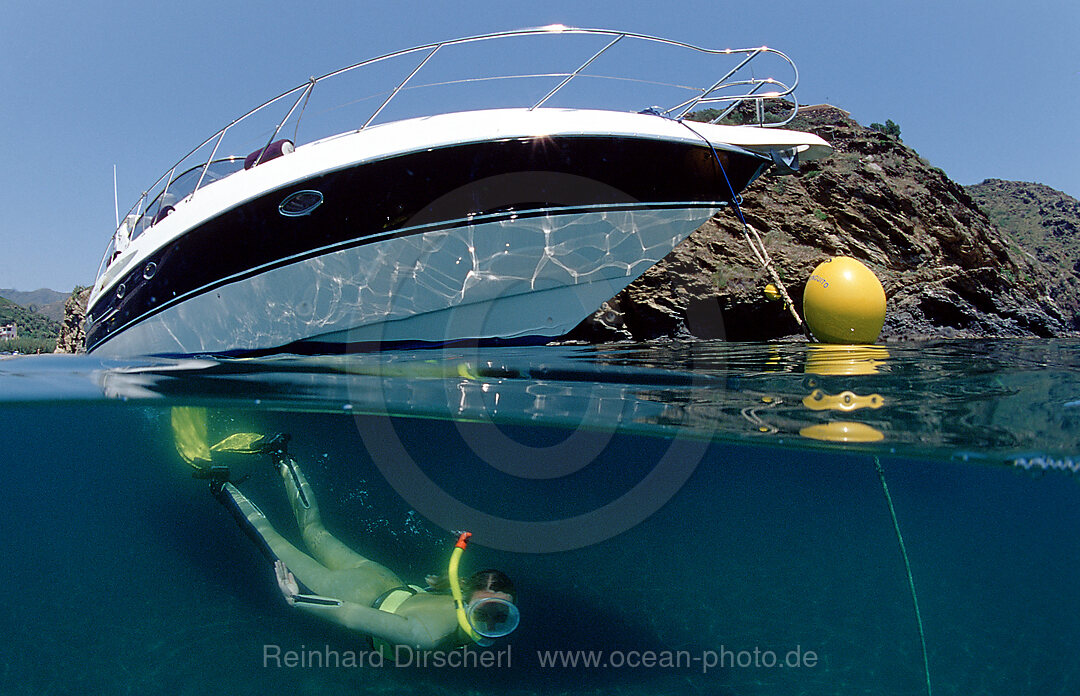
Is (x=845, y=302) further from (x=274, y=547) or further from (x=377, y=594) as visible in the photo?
(x=274, y=547)

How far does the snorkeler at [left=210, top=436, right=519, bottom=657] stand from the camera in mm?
3982

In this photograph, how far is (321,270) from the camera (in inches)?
247

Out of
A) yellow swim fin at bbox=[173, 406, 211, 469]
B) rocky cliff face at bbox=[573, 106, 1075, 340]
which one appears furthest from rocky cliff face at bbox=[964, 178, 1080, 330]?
yellow swim fin at bbox=[173, 406, 211, 469]

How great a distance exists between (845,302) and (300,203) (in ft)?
21.7

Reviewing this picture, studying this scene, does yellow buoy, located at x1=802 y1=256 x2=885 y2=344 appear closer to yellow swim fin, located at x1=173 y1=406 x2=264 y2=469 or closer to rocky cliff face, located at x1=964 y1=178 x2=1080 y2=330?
yellow swim fin, located at x1=173 y1=406 x2=264 y2=469

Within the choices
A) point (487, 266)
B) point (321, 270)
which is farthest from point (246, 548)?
point (487, 266)

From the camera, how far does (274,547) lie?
5516mm

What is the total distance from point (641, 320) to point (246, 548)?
393 inches

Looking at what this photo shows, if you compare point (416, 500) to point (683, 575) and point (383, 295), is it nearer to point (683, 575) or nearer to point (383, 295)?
point (683, 575)

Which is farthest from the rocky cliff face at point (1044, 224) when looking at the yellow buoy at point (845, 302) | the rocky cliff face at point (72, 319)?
the rocky cliff face at point (72, 319)

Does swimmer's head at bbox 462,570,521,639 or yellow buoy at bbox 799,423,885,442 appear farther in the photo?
yellow buoy at bbox 799,423,885,442

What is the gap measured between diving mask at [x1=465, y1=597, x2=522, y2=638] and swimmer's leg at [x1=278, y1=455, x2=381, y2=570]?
2.04 m

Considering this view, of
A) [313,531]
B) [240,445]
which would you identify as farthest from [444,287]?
[240,445]

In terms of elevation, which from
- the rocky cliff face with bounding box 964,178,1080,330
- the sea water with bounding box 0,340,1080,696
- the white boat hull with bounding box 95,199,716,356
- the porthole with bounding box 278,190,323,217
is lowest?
the sea water with bounding box 0,340,1080,696
